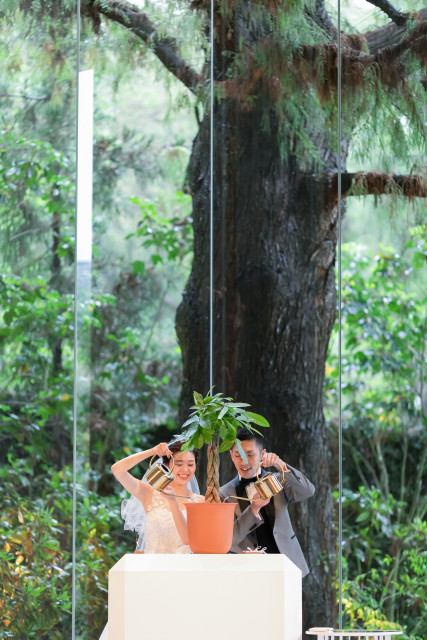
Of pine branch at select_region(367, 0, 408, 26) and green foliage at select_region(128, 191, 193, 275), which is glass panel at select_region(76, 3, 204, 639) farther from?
pine branch at select_region(367, 0, 408, 26)

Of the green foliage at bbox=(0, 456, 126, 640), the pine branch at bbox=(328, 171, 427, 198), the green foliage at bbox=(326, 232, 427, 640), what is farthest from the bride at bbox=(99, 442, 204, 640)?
the pine branch at bbox=(328, 171, 427, 198)

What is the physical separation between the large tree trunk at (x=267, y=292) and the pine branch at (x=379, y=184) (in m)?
0.10

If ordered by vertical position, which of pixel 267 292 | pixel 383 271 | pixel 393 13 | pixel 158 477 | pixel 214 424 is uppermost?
pixel 393 13

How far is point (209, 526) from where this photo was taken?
2.39 metres

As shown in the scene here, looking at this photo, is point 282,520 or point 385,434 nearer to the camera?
point 282,520

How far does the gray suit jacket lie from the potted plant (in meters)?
1.16

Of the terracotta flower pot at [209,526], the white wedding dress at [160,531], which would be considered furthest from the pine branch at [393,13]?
the terracotta flower pot at [209,526]

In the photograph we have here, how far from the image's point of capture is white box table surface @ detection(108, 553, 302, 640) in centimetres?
224

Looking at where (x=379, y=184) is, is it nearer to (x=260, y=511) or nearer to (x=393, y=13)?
(x=393, y=13)

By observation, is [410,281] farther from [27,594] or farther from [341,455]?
[27,594]

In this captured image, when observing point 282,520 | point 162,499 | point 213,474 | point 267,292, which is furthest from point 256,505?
point 213,474

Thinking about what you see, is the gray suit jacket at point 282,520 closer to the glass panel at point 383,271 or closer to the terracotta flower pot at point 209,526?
the glass panel at point 383,271

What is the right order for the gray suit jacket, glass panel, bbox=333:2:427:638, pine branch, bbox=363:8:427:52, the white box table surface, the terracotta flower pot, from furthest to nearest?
1. pine branch, bbox=363:8:427:52
2. glass panel, bbox=333:2:427:638
3. the gray suit jacket
4. the terracotta flower pot
5. the white box table surface

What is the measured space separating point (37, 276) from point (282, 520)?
160 centimetres
